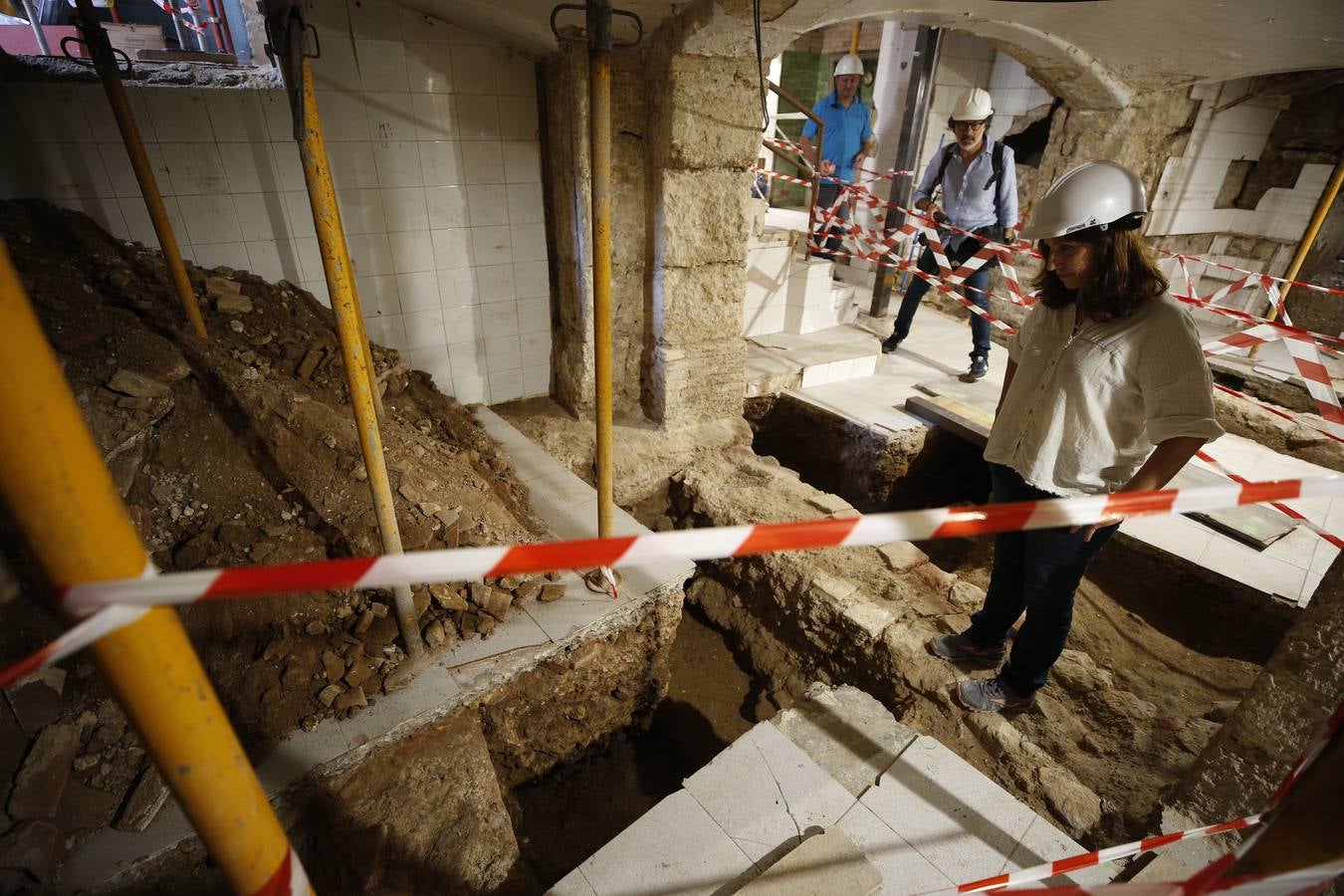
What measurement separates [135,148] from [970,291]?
20.1 feet

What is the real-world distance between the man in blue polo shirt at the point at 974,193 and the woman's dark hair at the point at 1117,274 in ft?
12.3

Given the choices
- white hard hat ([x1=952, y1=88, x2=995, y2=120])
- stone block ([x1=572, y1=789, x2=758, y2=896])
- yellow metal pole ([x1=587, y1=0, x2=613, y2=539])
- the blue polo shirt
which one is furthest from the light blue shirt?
stone block ([x1=572, y1=789, x2=758, y2=896])

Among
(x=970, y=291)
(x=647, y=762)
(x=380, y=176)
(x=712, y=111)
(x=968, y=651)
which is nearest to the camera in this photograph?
(x=968, y=651)

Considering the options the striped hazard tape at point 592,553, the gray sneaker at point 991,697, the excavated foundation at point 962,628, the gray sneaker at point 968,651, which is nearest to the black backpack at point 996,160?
the excavated foundation at point 962,628

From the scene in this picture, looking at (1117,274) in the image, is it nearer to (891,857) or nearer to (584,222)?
(891,857)

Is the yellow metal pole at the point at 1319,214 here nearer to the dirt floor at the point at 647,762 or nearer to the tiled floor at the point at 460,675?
the dirt floor at the point at 647,762

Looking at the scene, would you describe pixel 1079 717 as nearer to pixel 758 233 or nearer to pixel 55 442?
pixel 55 442

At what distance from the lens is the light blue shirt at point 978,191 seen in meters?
5.20

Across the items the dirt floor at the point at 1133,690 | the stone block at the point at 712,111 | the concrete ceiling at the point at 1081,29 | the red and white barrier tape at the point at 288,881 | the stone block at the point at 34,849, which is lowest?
the dirt floor at the point at 1133,690

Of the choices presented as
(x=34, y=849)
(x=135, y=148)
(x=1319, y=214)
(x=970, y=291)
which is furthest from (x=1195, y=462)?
(x=135, y=148)

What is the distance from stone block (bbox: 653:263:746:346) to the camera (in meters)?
4.32

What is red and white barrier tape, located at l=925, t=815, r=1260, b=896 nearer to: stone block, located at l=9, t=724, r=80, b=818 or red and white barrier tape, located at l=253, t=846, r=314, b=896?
red and white barrier tape, located at l=253, t=846, r=314, b=896

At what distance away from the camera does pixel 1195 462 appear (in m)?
4.67

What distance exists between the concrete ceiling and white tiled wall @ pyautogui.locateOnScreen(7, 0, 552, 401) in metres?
0.38
